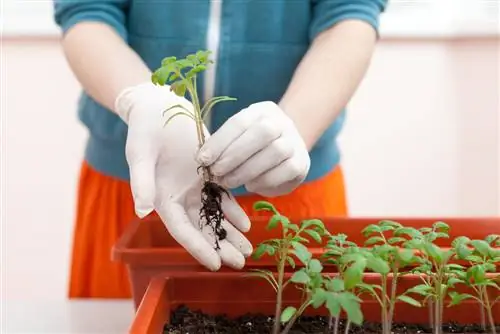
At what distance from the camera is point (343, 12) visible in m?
1.09

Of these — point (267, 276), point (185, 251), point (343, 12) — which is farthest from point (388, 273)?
point (343, 12)

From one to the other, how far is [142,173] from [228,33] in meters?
0.44

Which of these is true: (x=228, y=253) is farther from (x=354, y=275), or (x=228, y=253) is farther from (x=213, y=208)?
(x=354, y=275)

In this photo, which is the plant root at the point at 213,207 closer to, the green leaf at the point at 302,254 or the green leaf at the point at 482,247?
the green leaf at the point at 302,254

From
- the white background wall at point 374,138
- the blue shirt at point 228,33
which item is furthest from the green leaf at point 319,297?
the white background wall at point 374,138

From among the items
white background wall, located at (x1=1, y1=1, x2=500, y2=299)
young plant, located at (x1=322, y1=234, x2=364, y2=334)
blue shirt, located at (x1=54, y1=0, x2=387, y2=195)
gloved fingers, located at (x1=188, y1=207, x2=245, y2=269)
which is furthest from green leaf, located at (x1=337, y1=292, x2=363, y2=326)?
white background wall, located at (x1=1, y1=1, x2=500, y2=299)

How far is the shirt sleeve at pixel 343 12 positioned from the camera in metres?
1.09

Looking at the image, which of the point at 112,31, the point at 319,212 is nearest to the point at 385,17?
the point at 319,212

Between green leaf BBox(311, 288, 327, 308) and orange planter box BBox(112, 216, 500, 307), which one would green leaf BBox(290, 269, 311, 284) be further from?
orange planter box BBox(112, 216, 500, 307)

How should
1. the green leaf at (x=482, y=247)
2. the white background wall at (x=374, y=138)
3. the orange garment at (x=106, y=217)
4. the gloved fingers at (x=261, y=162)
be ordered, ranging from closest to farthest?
the green leaf at (x=482, y=247) < the gloved fingers at (x=261, y=162) < the orange garment at (x=106, y=217) < the white background wall at (x=374, y=138)

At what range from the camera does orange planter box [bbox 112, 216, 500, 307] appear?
2.56ft

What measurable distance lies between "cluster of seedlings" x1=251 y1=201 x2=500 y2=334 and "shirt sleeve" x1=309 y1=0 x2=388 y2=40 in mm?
441

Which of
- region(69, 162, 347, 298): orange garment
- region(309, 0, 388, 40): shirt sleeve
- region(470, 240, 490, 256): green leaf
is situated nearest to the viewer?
region(470, 240, 490, 256): green leaf

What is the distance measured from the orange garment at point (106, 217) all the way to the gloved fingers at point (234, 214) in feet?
1.27
